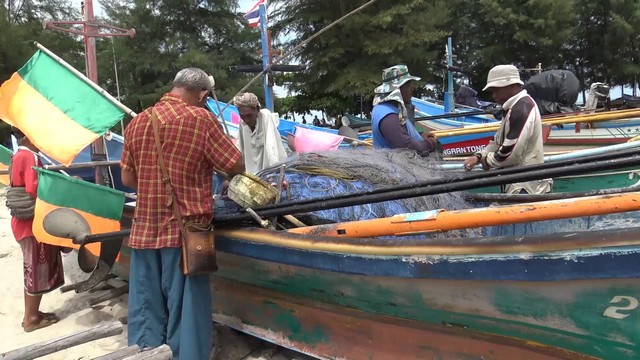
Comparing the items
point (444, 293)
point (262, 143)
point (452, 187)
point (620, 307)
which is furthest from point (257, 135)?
point (620, 307)

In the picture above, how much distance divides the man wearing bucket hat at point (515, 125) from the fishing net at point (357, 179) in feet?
1.47

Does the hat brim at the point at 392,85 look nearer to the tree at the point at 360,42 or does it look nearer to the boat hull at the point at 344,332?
the boat hull at the point at 344,332

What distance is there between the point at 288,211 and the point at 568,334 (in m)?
1.46

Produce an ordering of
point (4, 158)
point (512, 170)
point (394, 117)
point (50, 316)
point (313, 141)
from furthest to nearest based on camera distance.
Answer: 1. point (313, 141)
2. point (4, 158)
3. point (50, 316)
4. point (394, 117)
5. point (512, 170)

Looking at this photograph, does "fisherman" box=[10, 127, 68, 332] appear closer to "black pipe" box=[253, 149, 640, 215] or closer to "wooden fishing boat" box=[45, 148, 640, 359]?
"wooden fishing boat" box=[45, 148, 640, 359]

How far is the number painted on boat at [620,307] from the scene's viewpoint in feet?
6.20

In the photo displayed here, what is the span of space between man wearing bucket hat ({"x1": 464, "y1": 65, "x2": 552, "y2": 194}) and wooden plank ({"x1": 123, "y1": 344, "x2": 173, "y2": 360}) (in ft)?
7.74

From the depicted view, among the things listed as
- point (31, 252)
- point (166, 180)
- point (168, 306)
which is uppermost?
point (166, 180)

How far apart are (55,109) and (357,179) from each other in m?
2.35

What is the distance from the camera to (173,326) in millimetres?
2916

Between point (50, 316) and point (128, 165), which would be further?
point (50, 316)

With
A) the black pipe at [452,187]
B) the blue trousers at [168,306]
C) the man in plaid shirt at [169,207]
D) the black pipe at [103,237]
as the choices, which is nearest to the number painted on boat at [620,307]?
the black pipe at [452,187]

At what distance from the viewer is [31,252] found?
3938 mm

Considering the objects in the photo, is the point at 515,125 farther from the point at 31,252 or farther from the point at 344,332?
the point at 31,252
